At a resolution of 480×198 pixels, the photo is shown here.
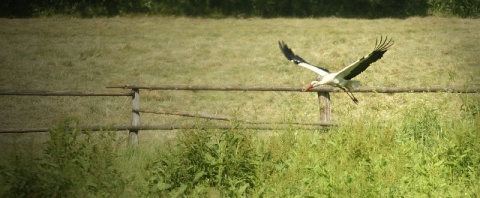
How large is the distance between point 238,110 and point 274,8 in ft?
65.0

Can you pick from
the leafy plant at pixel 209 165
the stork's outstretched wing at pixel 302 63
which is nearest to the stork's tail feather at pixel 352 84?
the stork's outstretched wing at pixel 302 63

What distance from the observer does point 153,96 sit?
1509 cm

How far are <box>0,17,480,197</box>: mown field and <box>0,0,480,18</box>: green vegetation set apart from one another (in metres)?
1.24

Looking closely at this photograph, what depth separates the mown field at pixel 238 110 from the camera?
6395mm

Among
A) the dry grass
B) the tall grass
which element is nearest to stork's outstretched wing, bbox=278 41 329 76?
the tall grass

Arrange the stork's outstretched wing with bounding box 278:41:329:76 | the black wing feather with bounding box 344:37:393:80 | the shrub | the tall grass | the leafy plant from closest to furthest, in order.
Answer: the shrub → the tall grass → the leafy plant → the black wing feather with bounding box 344:37:393:80 → the stork's outstretched wing with bounding box 278:41:329:76

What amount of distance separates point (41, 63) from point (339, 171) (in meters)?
13.5

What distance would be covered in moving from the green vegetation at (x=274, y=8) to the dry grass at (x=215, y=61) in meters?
1.40

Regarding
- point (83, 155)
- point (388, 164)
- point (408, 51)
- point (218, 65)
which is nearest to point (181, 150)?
point (83, 155)

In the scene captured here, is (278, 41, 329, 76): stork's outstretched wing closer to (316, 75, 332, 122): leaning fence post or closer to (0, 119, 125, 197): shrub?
(316, 75, 332, 122): leaning fence post

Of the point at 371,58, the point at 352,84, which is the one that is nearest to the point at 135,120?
the point at 352,84

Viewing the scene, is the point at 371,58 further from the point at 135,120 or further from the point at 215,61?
the point at 215,61

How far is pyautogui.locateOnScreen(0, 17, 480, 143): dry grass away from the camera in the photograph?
46.3ft

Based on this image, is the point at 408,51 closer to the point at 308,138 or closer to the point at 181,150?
the point at 308,138
